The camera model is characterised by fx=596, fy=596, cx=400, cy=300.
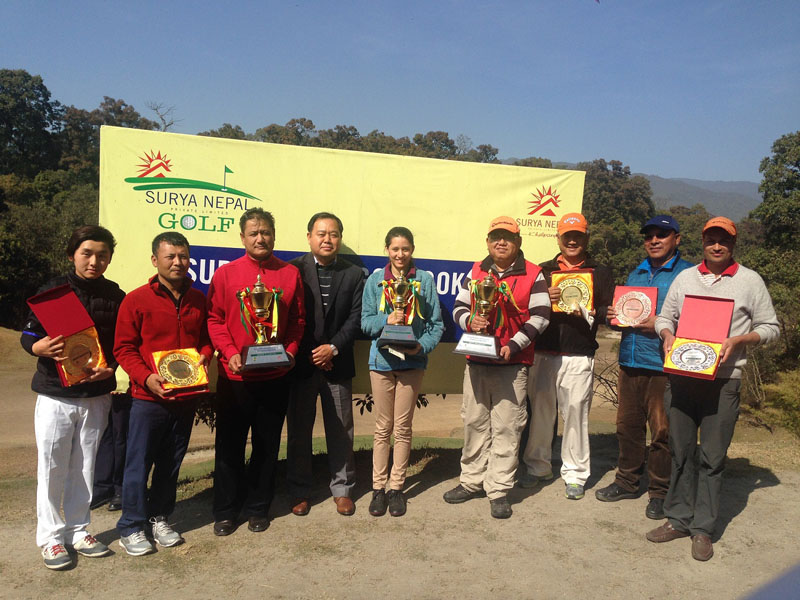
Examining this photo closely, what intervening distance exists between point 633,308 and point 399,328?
5.94 ft

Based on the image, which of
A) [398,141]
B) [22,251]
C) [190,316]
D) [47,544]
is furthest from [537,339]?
[398,141]

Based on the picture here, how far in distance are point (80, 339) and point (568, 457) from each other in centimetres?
367

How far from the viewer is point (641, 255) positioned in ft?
117

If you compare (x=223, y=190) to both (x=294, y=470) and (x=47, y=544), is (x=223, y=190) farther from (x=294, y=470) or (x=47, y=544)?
(x=47, y=544)

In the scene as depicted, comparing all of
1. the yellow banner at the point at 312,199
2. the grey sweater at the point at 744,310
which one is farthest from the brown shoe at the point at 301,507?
the grey sweater at the point at 744,310

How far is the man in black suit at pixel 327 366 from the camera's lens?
441cm

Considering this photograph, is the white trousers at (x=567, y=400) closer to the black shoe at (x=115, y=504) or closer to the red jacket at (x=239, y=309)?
the red jacket at (x=239, y=309)

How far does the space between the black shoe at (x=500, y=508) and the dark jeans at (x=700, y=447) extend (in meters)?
1.08

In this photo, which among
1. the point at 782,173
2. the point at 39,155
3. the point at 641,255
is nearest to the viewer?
the point at 782,173

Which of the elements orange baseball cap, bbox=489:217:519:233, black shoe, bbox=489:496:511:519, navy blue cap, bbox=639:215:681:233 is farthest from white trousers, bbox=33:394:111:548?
navy blue cap, bbox=639:215:681:233

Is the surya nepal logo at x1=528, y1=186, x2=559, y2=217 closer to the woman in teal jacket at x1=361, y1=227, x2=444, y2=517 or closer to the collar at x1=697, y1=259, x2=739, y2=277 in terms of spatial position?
the woman in teal jacket at x1=361, y1=227, x2=444, y2=517

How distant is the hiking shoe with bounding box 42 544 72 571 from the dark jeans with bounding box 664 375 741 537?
3860 millimetres

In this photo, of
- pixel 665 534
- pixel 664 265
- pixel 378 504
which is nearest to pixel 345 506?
pixel 378 504

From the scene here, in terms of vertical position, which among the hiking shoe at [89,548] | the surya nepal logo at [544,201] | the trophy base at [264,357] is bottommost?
the hiking shoe at [89,548]
